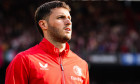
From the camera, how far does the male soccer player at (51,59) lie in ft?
9.55

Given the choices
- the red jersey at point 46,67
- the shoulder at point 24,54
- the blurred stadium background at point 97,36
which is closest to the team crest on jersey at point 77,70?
the red jersey at point 46,67

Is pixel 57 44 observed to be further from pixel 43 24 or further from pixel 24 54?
pixel 24 54

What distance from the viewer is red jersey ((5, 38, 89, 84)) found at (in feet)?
9.51

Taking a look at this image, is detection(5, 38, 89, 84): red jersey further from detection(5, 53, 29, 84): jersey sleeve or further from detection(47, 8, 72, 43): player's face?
detection(47, 8, 72, 43): player's face

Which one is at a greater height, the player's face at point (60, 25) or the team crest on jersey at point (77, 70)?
the player's face at point (60, 25)

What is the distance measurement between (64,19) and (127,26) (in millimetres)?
11034

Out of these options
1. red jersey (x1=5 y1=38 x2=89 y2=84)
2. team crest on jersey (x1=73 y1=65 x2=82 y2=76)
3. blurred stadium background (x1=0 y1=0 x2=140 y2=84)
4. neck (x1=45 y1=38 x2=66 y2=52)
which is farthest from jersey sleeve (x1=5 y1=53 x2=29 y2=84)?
blurred stadium background (x1=0 y1=0 x2=140 y2=84)

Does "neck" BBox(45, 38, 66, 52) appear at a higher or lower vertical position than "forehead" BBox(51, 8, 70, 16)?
lower

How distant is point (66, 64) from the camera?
321 cm

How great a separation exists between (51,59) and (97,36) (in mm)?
9725

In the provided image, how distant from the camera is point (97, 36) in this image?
1276 cm

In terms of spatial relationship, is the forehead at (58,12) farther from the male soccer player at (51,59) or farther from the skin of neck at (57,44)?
the skin of neck at (57,44)

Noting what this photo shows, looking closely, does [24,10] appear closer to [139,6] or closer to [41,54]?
[139,6]

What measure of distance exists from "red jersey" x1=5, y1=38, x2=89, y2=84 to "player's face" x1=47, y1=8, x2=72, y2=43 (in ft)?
0.39
